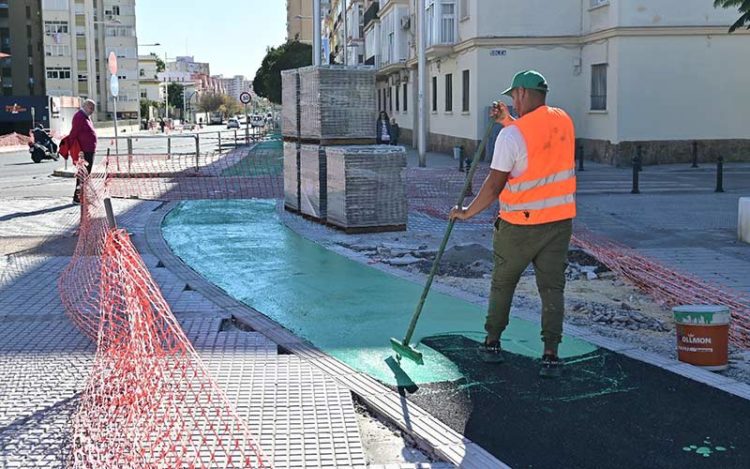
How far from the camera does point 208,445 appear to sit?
176 inches

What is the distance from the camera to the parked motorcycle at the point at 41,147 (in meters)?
32.4

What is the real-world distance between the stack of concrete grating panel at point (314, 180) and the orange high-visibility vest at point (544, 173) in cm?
720

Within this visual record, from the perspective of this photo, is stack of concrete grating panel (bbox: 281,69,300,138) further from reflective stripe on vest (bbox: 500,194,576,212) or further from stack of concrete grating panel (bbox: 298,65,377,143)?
reflective stripe on vest (bbox: 500,194,576,212)

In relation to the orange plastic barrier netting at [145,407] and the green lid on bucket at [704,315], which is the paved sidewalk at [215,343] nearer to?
the orange plastic barrier netting at [145,407]

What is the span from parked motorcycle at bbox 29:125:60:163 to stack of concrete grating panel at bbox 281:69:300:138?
2091 cm

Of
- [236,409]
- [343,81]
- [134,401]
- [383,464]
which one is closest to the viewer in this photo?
[383,464]

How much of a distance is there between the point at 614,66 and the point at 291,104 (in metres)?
15.2

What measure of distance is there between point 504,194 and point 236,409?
2.04m

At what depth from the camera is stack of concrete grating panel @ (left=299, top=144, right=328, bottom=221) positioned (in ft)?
41.7

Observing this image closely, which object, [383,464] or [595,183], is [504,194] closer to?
[383,464]

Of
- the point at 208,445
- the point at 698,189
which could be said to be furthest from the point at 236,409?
the point at 698,189

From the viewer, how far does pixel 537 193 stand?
218 inches

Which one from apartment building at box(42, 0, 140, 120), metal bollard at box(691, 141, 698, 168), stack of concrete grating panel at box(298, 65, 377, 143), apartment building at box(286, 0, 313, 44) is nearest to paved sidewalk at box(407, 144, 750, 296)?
metal bollard at box(691, 141, 698, 168)

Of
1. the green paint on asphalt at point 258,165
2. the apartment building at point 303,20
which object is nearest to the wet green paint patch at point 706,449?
the green paint on asphalt at point 258,165
